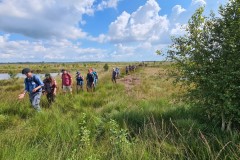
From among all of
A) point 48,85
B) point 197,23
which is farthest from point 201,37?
point 48,85

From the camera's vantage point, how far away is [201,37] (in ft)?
23.9

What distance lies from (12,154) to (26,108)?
538 centimetres

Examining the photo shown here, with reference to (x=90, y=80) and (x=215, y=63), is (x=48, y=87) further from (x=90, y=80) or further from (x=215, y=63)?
(x=215, y=63)

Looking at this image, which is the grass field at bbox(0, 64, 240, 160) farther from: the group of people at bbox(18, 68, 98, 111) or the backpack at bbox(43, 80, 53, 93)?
the backpack at bbox(43, 80, 53, 93)

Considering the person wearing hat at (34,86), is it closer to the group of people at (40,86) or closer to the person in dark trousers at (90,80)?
the group of people at (40,86)

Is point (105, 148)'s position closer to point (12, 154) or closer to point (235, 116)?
point (12, 154)

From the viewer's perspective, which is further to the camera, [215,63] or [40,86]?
[40,86]

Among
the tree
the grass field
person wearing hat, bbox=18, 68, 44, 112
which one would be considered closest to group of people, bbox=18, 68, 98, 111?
person wearing hat, bbox=18, 68, 44, 112

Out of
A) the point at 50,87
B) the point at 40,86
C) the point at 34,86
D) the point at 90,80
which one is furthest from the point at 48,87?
the point at 90,80

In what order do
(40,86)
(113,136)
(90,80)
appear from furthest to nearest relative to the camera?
(90,80) < (40,86) < (113,136)

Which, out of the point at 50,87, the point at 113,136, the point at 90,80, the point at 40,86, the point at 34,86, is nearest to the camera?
the point at 113,136

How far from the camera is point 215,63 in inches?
273

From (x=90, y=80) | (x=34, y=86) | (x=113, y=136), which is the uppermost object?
(x=34, y=86)

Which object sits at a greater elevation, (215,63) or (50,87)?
(215,63)
